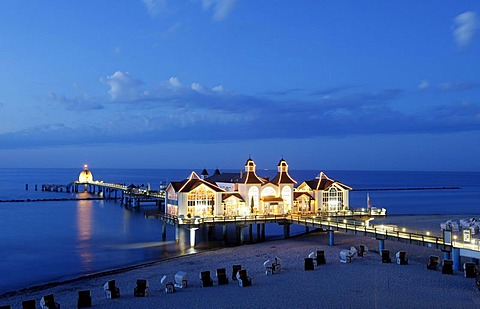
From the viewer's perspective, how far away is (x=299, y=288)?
2173cm

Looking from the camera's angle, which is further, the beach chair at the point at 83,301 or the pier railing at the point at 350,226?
the pier railing at the point at 350,226

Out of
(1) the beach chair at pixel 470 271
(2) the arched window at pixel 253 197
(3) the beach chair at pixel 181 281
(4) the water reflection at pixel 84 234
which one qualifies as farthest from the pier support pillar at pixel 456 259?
(4) the water reflection at pixel 84 234

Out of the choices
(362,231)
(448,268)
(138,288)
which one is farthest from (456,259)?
(138,288)

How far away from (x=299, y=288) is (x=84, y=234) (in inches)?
1234

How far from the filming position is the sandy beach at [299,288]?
19.6 m

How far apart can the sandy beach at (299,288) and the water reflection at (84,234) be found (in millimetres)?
6315

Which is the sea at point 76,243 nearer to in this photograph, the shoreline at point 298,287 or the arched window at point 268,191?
the shoreline at point 298,287

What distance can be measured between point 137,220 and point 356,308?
144 feet

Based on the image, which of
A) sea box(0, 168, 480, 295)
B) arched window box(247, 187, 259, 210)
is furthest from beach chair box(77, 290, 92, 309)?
arched window box(247, 187, 259, 210)

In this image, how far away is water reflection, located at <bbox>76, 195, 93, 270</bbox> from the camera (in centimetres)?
3442

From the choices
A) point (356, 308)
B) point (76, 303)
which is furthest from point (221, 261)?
point (356, 308)

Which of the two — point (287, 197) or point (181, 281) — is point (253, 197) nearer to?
point (287, 197)

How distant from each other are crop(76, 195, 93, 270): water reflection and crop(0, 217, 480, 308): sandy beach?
631 cm

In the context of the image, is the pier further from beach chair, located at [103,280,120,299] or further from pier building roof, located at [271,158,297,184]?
beach chair, located at [103,280,120,299]
